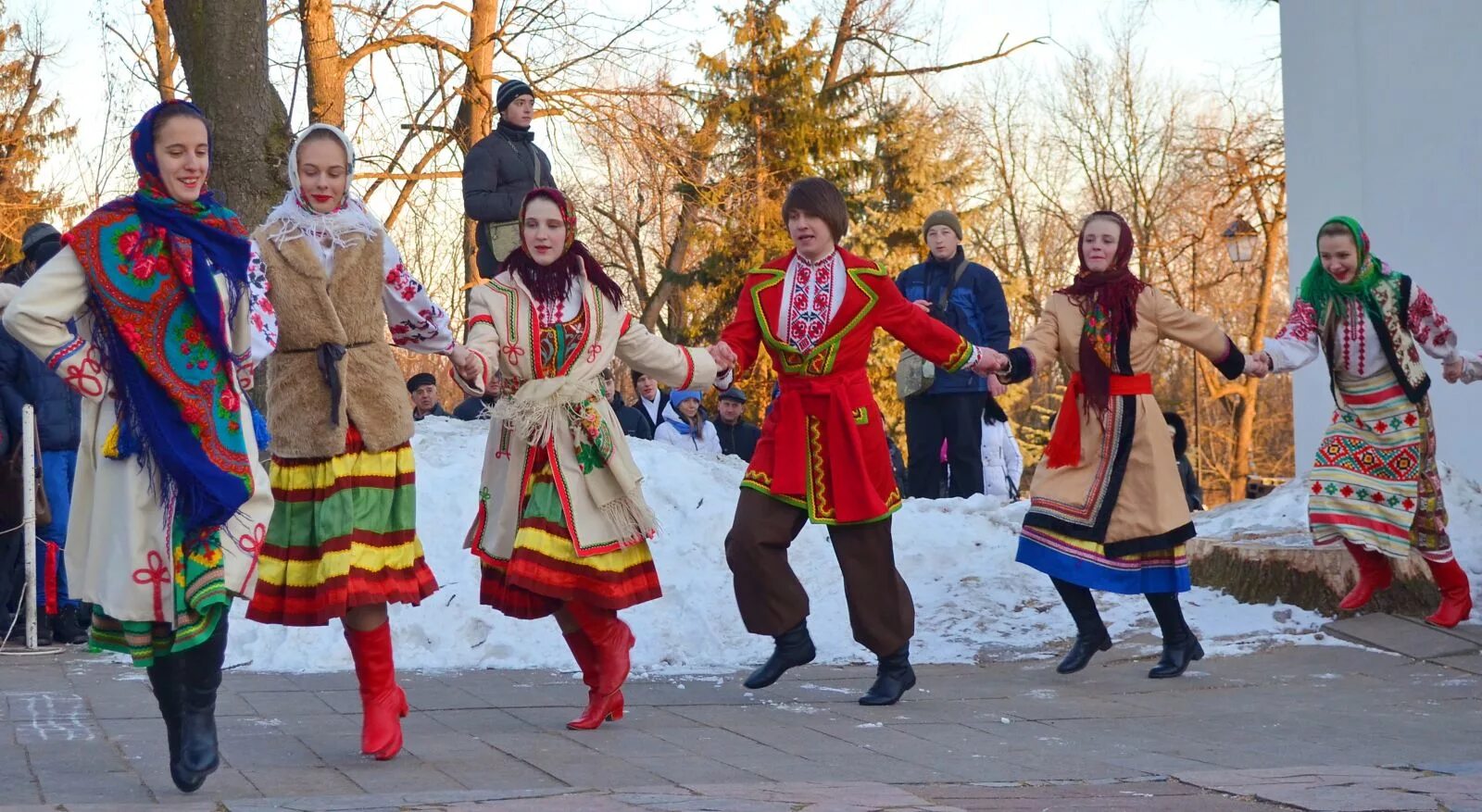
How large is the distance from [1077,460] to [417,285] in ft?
10.0

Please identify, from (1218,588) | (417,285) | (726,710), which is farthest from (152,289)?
(1218,588)

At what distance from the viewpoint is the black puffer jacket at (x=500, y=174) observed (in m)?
9.09

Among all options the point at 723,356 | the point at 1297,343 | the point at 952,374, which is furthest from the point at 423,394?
the point at 1297,343

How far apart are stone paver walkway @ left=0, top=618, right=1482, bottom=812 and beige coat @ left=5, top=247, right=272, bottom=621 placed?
0.55 m

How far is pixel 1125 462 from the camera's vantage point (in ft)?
22.5

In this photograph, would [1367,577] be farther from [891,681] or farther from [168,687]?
[168,687]

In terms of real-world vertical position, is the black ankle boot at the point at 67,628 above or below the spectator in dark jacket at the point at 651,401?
below

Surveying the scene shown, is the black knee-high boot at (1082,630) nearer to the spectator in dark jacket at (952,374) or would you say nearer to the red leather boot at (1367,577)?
the red leather boot at (1367,577)

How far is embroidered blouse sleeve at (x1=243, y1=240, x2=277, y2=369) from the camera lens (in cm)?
455

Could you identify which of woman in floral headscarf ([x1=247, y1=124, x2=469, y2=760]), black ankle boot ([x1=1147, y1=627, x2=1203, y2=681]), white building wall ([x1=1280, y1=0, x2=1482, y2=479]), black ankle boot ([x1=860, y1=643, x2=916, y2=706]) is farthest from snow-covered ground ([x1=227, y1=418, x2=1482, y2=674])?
woman in floral headscarf ([x1=247, y1=124, x2=469, y2=760])

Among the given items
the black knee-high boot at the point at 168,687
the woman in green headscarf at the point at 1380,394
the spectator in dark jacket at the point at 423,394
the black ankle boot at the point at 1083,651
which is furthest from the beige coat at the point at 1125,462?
the spectator in dark jacket at the point at 423,394

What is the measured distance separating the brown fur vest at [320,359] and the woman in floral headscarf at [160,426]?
0.47 metres

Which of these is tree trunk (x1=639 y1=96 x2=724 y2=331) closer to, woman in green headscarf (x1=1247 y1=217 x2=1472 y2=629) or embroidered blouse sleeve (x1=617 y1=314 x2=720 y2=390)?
woman in green headscarf (x1=1247 y1=217 x2=1472 y2=629)

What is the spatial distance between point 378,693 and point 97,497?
1074 mm
